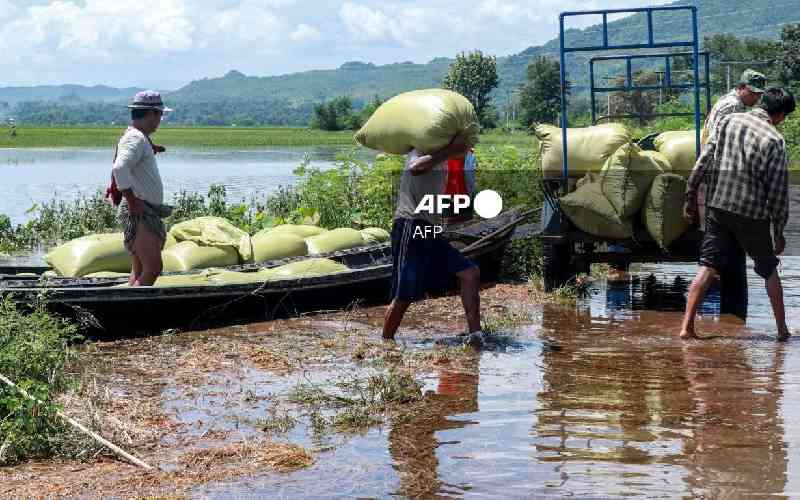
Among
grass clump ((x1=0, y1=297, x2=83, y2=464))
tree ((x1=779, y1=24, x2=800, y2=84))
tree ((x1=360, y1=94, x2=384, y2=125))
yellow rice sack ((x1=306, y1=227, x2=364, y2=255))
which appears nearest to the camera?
grass clump ((x1=0, y1=297, x2=83, y2=464))

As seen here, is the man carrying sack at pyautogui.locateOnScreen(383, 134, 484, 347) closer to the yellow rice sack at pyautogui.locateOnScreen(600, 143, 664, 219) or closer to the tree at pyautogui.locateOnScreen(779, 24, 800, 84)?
the yellow rice sack at pyautogui.locateOnScreen(600, 143, 664, 219)

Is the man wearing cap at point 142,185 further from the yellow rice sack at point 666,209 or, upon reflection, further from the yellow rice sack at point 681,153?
the yellow rice sack at point 681,153

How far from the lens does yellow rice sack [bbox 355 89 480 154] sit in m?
7.71

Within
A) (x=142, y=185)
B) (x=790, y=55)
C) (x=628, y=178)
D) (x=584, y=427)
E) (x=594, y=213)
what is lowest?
(x=584, y=427)

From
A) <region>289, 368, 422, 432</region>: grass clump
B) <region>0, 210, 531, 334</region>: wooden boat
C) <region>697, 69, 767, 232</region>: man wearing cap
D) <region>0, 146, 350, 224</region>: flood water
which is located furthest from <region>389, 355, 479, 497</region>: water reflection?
<region>0, 146, 350, 224</region>: flood water

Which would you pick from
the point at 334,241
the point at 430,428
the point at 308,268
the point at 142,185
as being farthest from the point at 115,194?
the point at 430,428

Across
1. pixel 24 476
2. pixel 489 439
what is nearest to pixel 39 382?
pixel 24 476

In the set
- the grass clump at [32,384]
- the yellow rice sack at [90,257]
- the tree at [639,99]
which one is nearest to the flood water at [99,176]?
the tree at [639,99]

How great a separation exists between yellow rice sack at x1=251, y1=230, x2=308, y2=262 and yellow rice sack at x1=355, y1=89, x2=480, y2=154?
301cm

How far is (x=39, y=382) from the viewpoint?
5898 mm

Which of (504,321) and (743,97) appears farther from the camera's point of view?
(504,321)

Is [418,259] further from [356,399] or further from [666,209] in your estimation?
[666,209]

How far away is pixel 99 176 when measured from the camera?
38.6 metres

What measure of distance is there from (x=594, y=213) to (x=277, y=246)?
10.5 ft
